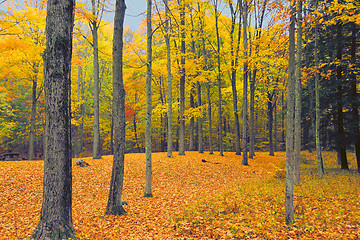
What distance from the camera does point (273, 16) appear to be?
6.93 m

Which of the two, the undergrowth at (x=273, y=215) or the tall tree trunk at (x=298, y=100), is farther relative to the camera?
the tall tree trunk at (x=298, y=100)

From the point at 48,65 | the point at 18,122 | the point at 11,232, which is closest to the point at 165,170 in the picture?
the point at 11,232

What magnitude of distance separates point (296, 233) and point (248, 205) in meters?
2.07

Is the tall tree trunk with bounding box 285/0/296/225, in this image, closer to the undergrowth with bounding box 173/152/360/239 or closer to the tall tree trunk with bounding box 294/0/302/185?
the undergrowth with bounding box 173/152/360/239

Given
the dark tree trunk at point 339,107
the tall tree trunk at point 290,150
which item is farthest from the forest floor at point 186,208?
the dark tree trunk at point 339,107

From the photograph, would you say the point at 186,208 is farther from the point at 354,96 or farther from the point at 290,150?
the point at 354,96

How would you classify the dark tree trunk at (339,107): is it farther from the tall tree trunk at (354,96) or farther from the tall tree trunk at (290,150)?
the tall tree trunk at (290,150)

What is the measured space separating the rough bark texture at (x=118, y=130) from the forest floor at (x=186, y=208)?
18.2 inches

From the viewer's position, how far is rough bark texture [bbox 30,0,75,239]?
4.82 meters

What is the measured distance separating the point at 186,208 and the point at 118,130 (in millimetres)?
3396

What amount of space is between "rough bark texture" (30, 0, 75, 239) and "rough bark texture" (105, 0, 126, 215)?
1.92m

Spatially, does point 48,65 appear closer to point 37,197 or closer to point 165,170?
point 37,197

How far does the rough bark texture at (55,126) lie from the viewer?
4824 mm

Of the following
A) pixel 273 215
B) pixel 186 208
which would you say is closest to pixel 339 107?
pixel 273 215
